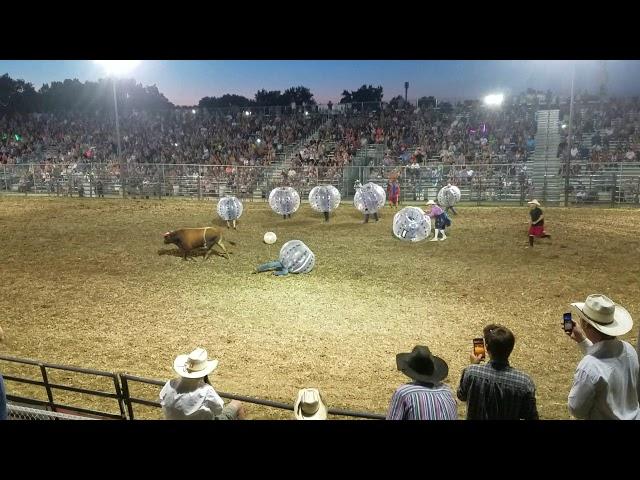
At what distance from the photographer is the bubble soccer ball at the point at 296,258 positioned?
39.4 feet

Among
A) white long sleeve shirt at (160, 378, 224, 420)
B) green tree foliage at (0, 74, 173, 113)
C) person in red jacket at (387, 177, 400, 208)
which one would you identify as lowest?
person in red jacket at (387, 177, 400, 208)

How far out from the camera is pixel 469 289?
10602 millimetres

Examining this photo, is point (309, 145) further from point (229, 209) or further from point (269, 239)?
point (269, 239)

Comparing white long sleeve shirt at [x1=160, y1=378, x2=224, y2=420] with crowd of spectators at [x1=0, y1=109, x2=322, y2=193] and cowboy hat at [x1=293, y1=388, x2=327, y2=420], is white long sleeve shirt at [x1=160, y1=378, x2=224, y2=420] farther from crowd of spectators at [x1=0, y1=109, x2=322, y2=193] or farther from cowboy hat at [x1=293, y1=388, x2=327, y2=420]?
crowd of spectators at [x1=0, y1=109, x2=322, y2=193]

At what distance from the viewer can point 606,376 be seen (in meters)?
3.52

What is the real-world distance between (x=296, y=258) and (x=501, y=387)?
8611mm

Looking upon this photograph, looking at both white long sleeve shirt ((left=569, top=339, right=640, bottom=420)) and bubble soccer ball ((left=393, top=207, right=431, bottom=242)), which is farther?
bubble soccer ball ((left=393, top=207, right=431, bottom=242))

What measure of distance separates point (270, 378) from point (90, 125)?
41.1m

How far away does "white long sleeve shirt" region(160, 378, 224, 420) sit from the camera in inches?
167

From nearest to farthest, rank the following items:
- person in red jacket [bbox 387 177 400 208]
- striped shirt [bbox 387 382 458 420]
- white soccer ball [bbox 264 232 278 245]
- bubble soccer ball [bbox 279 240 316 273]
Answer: striped shirt [bbox 387 382 458 420] < bubble soccer ball [bbox 279 240 316 273] < white soccer ball [bbox 264 232 278 245] < person in red jacket [bbox 387 177 400 208]

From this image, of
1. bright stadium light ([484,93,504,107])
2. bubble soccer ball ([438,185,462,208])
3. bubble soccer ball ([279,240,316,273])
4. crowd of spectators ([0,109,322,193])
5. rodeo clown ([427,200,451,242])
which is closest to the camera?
bubble soccer ball ([279,240,316,273])

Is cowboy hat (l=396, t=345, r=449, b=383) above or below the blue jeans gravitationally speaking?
above

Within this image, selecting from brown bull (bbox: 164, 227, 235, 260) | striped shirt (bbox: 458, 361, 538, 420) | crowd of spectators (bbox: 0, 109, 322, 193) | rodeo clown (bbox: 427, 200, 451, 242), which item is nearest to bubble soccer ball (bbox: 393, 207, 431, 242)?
rodeo clown (bbox: 427, 200, 451, 242)
